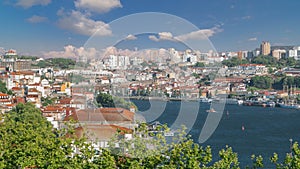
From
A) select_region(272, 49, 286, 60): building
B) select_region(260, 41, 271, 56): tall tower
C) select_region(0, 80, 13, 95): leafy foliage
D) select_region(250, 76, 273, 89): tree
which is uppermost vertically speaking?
select_region(260, 41, 271, 56): tall tower

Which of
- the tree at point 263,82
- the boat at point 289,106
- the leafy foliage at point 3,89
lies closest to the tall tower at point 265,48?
the tree at point 263,82

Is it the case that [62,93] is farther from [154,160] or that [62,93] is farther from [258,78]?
[154,160]

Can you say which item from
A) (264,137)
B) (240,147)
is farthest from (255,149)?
(264,137)

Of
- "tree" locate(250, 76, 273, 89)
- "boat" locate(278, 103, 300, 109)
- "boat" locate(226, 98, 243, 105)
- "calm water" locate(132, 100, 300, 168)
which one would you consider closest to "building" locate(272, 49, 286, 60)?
"tree" locate(250, 76, 273, 89)

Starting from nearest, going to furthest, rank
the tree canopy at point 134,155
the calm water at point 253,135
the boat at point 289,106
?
the tree canopy at point 134,155, the calm water at point 253,135, the boat at point 289,106

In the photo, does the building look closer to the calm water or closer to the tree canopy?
the calm water

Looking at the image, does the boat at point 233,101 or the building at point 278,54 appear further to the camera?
the building at point 278,54

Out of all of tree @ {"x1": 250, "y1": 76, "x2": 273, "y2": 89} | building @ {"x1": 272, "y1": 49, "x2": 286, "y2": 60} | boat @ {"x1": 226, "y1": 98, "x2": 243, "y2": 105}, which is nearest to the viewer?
boat @ {"x1": 226, "y1": 98, "x2": 243, "y2": 105}

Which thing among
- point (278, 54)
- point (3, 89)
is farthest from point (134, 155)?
point (278, 54)

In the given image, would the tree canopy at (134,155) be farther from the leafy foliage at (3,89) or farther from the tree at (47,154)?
the leafy foliage at (3,89)

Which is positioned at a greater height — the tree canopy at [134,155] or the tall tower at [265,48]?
the tall tower at [265,48]

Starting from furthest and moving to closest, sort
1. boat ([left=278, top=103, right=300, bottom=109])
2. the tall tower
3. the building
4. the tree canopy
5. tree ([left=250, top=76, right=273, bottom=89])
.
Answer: the tall tower → the building → tree ([left=250, top=76, right=273, bottom=89]) → boat ([left=278, top=103, right=300, bottom=109]) → the tree canopy
